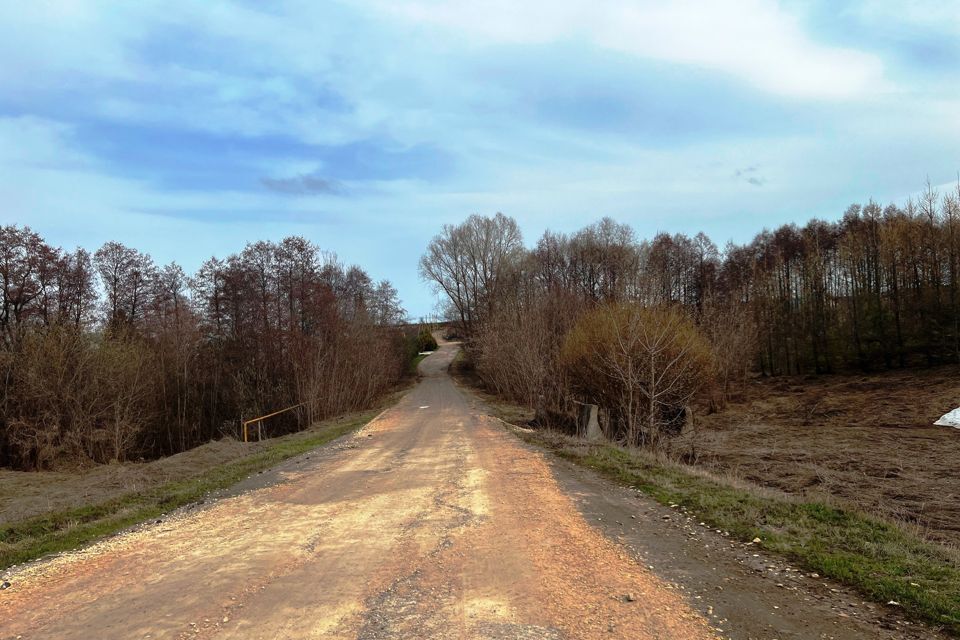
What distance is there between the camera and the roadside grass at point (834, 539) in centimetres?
491

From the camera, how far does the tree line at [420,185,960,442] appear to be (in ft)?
63.9

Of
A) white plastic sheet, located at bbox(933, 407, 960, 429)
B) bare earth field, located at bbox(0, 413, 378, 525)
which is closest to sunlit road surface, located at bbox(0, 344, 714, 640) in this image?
bare earth field, located at bbox(0, 413, 378, 525)

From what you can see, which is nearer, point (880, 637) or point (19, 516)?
point (880, 637)

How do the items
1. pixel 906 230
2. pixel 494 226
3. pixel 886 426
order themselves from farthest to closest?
pixel 494 226 < pixel 906 230 < pixel 886 426

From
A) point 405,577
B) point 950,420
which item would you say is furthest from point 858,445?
point 405,577

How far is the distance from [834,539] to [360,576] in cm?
529

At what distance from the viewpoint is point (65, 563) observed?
6.49m

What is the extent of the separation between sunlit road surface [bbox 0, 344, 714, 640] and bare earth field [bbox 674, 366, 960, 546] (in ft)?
17.5

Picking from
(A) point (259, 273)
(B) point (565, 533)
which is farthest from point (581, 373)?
(A) point (259, 273)

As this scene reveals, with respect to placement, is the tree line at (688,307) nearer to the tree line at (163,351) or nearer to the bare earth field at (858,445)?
the bare earth field at (858,445)

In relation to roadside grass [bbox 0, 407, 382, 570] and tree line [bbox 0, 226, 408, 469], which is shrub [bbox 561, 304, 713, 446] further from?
tree line [bbox 0, 226, 408, 469]

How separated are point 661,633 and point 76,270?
39.3 metres

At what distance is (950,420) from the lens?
73.8ft

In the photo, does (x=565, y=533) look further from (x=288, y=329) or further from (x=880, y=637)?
(x=288, y=329)
